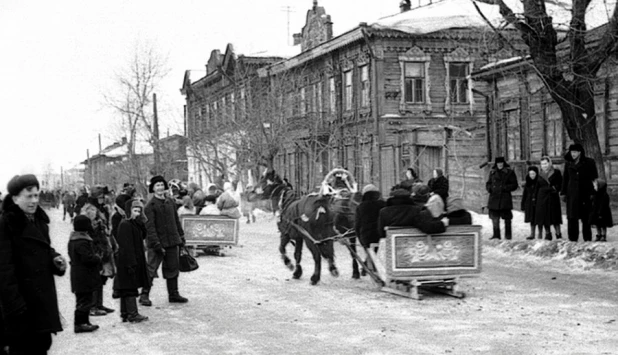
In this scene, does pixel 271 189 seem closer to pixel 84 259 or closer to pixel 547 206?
pixel 547 206

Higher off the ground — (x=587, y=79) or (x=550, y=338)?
(x=587, y=79)

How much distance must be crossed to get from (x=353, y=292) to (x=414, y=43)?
24323 mm

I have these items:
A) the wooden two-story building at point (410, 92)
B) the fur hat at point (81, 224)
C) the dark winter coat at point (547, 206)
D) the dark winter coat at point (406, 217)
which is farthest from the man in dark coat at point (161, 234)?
the wooden two-story building at point (410, 92)

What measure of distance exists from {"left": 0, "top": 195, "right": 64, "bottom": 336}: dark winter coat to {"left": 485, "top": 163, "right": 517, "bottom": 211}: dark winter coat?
585 inches

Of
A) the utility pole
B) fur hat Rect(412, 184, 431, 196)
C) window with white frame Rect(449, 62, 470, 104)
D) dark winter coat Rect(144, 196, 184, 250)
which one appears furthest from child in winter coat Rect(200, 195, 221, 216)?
the utility pole

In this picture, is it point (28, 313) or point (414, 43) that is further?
point (414, 43)

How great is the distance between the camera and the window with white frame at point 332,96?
41.0 m

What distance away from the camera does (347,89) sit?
40000 millimetres

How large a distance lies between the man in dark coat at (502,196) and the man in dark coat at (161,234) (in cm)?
983

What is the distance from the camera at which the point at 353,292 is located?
13883 millimetres

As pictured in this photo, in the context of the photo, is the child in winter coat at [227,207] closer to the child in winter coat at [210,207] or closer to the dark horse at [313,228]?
the child in winter coat at [210,207]

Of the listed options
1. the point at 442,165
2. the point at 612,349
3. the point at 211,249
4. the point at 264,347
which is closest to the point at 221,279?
the point at 211,249

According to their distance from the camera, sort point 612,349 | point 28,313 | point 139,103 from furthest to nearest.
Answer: point 139,103 → point 612,349 → point 28,313

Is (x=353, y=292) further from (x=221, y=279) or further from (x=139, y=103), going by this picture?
(x=139, y=103)
